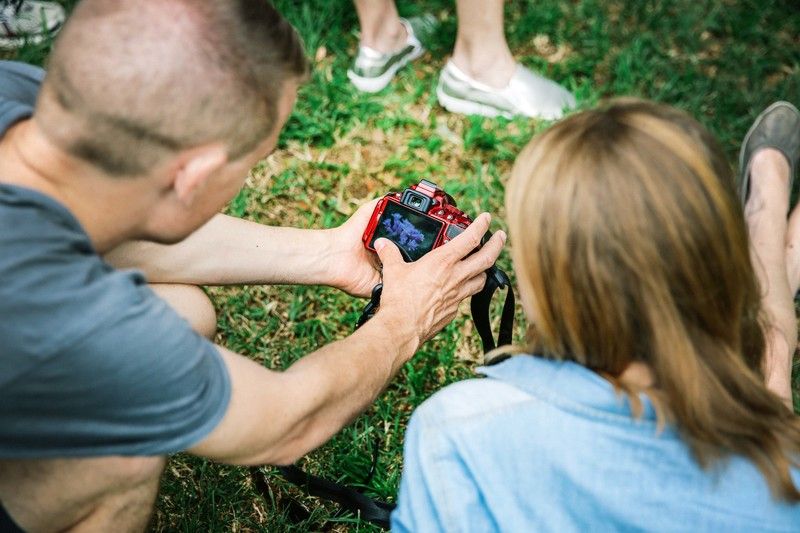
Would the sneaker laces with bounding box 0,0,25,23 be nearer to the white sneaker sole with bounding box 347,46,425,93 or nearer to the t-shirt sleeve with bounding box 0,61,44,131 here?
the white sneaker sole with bounding box 347,46,425,93

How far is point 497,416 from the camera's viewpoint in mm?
1442

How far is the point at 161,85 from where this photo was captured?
1.39m

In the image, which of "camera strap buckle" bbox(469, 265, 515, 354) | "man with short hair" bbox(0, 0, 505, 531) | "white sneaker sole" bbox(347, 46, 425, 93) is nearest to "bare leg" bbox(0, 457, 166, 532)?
"man with short hair" bbox(0, 0, 505, 531)

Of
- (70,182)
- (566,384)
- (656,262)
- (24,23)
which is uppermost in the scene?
(656,262)

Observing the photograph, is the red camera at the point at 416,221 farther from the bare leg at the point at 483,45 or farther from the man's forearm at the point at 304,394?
the bare leg at the point at 483,45

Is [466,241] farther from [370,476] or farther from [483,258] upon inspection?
[370,476]

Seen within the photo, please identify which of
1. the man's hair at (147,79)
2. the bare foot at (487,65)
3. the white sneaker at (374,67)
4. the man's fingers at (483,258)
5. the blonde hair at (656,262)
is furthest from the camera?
the white sneaker at (374,67)

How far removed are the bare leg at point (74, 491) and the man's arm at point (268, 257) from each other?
0.62 meters

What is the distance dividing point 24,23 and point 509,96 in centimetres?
211

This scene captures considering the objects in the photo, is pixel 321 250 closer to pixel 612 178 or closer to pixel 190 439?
pixel 190 439

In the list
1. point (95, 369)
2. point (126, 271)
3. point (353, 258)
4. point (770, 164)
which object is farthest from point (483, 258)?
point (770, 164)

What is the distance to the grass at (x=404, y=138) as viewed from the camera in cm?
229

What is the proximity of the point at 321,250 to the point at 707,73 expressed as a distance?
6.78ft

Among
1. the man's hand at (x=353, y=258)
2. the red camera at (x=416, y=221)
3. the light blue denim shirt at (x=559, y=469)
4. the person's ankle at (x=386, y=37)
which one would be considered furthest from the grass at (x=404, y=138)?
the light blue denim shirt at (x=559, y=469)
